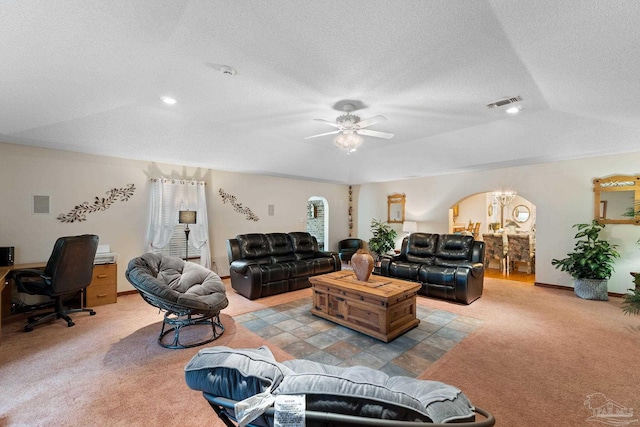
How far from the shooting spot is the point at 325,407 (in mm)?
847

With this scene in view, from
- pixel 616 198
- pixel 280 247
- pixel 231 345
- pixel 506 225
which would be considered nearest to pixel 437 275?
pixel 280 247

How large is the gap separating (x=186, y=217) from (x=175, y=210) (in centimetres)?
38

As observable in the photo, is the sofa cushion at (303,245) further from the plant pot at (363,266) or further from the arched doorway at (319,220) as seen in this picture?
the arched doorway at (319,220)

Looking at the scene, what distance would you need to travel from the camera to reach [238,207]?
6.38 metres

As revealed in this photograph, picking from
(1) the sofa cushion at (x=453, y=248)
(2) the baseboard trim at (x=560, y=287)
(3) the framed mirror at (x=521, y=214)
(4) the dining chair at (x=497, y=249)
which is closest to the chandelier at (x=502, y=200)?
(3) the framed mirror at (x=521, y=214)

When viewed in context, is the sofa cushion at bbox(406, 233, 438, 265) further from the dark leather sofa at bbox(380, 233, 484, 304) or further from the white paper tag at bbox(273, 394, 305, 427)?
the white paper tag at bbox(273, 394, 305, 427)

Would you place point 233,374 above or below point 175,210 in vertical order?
below

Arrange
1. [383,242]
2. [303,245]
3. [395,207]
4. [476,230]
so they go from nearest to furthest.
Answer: [303,245], [383,242], [476,230], [395,207]

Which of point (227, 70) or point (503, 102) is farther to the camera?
point (503, 102)

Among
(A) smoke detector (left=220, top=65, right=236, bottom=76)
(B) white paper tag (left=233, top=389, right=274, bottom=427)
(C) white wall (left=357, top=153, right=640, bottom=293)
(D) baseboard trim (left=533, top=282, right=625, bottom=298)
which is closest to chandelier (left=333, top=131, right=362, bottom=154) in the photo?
(A) smoke detector (left=220, top=65, right=236, bottom=76)

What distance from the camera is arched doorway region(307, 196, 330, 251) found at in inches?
334

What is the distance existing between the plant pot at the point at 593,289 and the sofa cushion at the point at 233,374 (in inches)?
229

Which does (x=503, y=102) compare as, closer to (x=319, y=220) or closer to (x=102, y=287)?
(x=319, y=220)

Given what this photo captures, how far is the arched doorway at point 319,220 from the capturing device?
848cm
